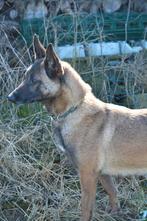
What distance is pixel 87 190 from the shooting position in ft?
13.6

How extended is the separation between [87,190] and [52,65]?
0.99m

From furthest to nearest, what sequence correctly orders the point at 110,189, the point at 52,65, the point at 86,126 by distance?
the point at 110,189 < the point at 86,126 < the point at 52,65

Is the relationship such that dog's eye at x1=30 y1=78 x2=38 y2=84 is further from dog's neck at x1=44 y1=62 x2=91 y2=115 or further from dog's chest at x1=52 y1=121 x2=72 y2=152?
dog's chest at x1=52 y1=121 x2=72 y2=152

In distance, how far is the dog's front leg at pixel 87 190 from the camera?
4.07m

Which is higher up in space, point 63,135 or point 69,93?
point 69,93

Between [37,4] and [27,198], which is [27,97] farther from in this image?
[37,4]

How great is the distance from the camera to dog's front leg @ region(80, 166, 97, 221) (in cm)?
407

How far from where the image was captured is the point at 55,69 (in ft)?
13.3

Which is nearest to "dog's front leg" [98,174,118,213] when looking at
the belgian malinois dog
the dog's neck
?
the belgian malinois dog

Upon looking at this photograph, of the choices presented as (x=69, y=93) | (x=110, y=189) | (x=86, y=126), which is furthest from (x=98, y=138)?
(x=110, y=189)

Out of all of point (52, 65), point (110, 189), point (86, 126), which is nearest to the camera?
point (52, 65)

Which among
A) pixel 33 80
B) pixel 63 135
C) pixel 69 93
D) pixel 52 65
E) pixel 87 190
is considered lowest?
pixel 87 190

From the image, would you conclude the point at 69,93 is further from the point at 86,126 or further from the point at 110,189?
the point at 110,189

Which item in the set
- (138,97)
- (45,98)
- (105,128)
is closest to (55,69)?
(45,98)
